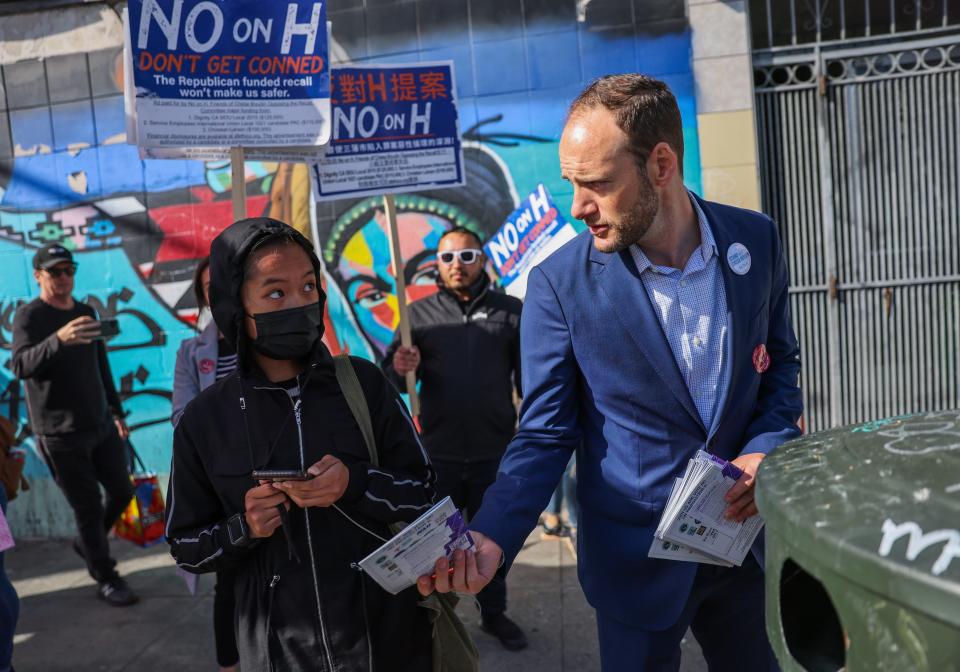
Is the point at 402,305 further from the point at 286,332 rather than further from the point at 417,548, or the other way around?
the point at 417,548

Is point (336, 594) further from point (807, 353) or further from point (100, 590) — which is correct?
point (807, 353)

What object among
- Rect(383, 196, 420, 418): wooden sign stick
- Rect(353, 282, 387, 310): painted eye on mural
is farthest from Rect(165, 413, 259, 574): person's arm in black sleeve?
Rect(353, 282, 387, 310): painted eye on mural

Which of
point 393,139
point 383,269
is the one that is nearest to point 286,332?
point 393,139

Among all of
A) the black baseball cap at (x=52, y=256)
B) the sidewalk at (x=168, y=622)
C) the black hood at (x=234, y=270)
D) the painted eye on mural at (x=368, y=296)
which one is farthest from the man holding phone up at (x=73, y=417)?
the black hood at (x=234, y=270)

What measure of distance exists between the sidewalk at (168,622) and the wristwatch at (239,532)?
2.29m

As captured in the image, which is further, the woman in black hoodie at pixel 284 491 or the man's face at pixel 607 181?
the woman in black hoodie at pixel 284 491

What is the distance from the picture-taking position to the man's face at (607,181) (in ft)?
7.01

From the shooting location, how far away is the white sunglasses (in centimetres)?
487

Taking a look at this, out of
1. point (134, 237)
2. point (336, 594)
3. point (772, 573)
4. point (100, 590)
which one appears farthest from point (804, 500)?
point (134, 237)

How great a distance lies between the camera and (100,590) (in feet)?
17.7

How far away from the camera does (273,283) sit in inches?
92.9

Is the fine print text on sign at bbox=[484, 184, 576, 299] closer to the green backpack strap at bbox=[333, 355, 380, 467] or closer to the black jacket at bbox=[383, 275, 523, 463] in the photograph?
the black jacket at bbox=[383, 275, 523, 463]

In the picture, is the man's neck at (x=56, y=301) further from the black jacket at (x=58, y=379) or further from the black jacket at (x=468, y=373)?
the black jacket at (x=468, y=373)

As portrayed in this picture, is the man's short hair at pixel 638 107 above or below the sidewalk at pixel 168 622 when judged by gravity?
above
